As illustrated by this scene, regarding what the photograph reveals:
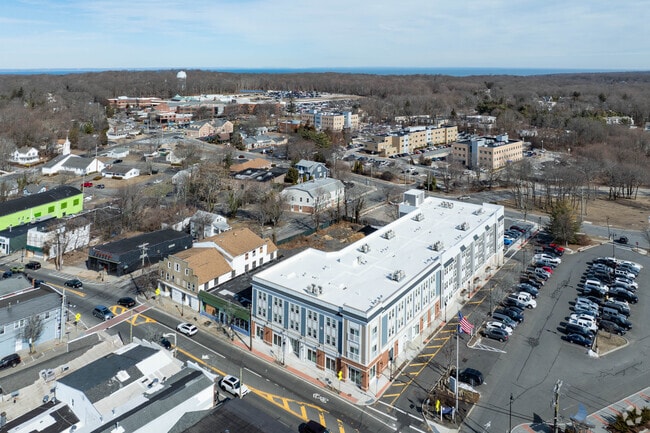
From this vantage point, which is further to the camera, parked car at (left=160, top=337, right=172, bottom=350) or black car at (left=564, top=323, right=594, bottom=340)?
black car at (left=564, top=323, right=594, bottom=340)

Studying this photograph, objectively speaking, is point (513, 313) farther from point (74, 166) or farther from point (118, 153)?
point (118, 153)

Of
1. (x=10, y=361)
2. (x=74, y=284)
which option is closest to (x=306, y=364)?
(x=10, y=361)

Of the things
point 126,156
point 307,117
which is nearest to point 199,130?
point 126,156

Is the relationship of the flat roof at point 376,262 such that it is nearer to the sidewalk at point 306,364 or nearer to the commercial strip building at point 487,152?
the sidewalk at point 306,364

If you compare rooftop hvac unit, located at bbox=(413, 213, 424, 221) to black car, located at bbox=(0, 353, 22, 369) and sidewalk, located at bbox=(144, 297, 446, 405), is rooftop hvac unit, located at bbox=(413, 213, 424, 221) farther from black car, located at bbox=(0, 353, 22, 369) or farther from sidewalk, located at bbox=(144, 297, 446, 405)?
black car, located at bbox=(0, 353, 22, 369)

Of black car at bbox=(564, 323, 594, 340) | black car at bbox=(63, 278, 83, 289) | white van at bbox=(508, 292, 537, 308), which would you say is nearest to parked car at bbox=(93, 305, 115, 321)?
black car at bbox=(63, 278, 83, 289)

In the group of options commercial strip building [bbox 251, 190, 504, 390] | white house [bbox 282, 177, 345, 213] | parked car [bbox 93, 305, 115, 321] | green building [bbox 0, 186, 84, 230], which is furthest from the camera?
Answer: white house [bbox 282, 177, 345, 213]

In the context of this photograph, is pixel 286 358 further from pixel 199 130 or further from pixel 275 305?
pixel 199 130
